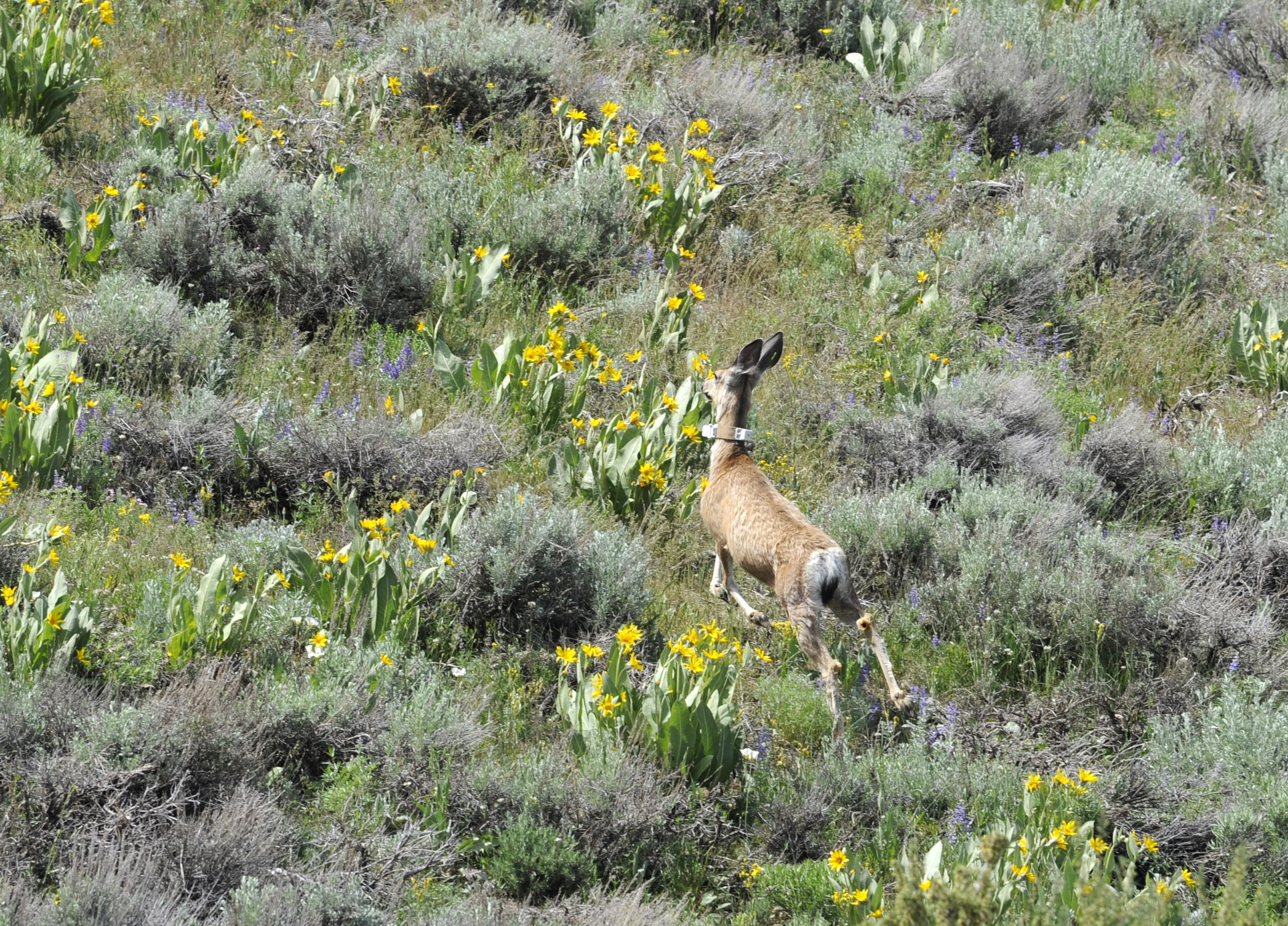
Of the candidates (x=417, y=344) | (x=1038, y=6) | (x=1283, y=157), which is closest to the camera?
(x=417, y=344)

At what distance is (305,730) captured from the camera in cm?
410

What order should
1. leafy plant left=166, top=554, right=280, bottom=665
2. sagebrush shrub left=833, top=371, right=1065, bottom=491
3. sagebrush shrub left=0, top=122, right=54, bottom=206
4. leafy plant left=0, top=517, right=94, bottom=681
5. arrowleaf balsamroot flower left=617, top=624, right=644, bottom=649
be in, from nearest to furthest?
leafy plant left=0, top=517, right=94, bottom=681, leafy plant left=166, top=554, right=280, bottom=665, arrowleaf balsamroot flower left=617, top=624, right=644, bottom=649, sagebrush shrub left=833, top=371, right=1065, bottom=491, sagebrush shrub left=0, top=122, right=54, bottom=206

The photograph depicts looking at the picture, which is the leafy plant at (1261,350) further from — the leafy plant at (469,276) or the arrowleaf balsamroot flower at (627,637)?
the arrowleaf balsamroot flower at (627,637)

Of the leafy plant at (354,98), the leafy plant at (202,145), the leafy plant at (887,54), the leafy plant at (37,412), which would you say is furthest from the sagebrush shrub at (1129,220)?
the leafy plant at (37,412)

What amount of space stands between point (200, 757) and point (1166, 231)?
769 centimetres

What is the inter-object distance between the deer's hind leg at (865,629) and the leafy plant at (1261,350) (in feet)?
13.9

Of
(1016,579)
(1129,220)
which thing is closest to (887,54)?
(1129,220)

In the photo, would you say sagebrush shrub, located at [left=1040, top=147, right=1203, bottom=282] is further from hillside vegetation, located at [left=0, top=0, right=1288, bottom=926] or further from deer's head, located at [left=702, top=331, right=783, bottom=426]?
deer's head, located at [left=702, top=331, right=783, bottom=426]

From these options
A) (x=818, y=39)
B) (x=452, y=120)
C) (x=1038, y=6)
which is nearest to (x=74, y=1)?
(x=452, y=120)

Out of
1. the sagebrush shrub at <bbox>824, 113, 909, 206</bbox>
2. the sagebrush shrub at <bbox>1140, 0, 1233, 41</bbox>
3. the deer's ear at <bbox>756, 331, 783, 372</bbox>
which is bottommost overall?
the deer's ear at <bbox>756, 331, 783, 372</bbox>

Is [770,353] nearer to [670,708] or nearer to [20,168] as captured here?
[670,708]

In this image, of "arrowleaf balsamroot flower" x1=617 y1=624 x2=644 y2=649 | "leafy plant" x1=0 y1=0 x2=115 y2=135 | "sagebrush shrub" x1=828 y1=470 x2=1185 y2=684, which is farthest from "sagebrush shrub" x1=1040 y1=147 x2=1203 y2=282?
"leafy plant" x1=0 y1=0 x2=115 y2=135

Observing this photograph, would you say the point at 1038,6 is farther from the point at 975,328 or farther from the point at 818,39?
the point at 975,328

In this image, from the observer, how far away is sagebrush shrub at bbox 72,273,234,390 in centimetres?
600
